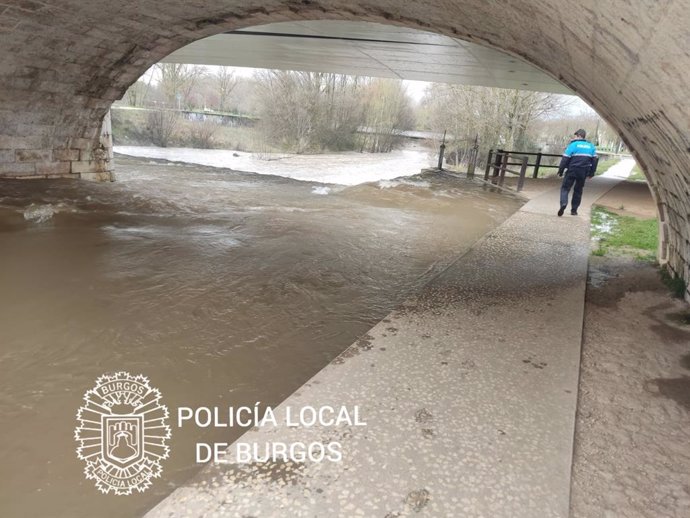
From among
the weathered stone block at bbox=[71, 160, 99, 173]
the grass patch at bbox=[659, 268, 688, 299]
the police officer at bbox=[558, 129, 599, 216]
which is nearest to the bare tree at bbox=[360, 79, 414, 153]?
the weathered stone block at bbox=[71, 160, 99, 173]

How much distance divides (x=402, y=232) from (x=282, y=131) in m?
27.2

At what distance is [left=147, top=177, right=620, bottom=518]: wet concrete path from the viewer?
1858 mm

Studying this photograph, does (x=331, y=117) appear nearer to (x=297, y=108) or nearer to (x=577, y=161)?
(x=297, y=108)

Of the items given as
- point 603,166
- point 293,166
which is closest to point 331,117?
point 293,166

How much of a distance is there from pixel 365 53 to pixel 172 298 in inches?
352

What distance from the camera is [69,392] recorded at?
304 cm

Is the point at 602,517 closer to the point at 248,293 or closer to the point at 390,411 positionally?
the point at 390,411

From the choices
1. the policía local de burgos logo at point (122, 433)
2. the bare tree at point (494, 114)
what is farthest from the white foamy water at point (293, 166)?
the policía local de burgos logo at point (122, 433)

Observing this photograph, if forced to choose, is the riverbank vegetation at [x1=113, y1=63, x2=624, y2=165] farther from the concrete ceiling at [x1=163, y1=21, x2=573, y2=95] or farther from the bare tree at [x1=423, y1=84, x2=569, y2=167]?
the concrete ceiling at [x1=163, y1=21, x2=573, y2=95]

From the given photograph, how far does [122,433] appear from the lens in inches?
108

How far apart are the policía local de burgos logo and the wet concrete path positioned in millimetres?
678

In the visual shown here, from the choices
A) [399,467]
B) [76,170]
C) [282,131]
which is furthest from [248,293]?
[282,131]

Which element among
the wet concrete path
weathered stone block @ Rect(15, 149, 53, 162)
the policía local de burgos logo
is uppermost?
weathered stone block @ Rect(15, 149, 53, 162)

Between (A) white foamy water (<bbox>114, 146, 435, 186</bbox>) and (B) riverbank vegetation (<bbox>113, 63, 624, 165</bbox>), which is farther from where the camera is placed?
(B) riverbank vegetation (<bbox>113, 63, 624, 165</bbox>)
